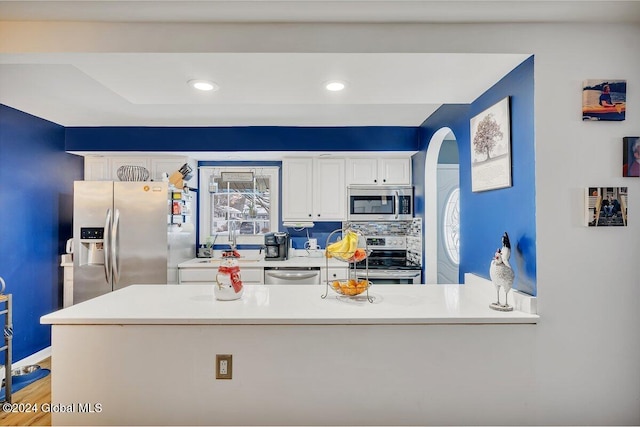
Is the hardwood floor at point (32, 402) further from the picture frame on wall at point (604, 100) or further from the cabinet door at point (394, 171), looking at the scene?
the picture frame on wall at point (604, 100)

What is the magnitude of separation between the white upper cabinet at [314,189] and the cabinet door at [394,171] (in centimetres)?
47

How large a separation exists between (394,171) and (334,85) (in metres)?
2.16

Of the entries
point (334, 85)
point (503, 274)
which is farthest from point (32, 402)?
point (503, 274)

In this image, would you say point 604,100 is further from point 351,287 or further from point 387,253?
point 387,253

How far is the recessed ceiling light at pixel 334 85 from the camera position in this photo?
6.54 ft

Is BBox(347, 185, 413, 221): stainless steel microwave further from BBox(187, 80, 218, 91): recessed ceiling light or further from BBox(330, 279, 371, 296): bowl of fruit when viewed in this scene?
BBox(187, 80, 218, 91): recessed ceiling light

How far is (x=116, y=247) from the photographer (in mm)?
3373

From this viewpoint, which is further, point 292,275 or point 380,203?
point 380,203

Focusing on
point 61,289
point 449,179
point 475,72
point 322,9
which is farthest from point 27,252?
point 449,179

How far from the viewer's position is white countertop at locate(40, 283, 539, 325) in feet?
5.23

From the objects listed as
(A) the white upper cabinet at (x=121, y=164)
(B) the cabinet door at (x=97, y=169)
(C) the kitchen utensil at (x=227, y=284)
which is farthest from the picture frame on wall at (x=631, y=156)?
(B) the cabinet door at (x=97, y=169)

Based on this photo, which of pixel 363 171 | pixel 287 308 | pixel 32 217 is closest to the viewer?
pixel 287 308

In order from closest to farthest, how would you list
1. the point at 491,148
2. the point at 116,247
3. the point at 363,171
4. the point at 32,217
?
the point at 491,148 → the point at 32,217 → the point at 116,247 → the point at 363,171

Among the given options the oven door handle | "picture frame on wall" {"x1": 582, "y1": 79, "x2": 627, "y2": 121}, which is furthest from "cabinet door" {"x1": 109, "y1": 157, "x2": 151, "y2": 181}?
"picture frame on wall" {"x1": 582, "y1": 79, "x2": 627, "y2": 121}
